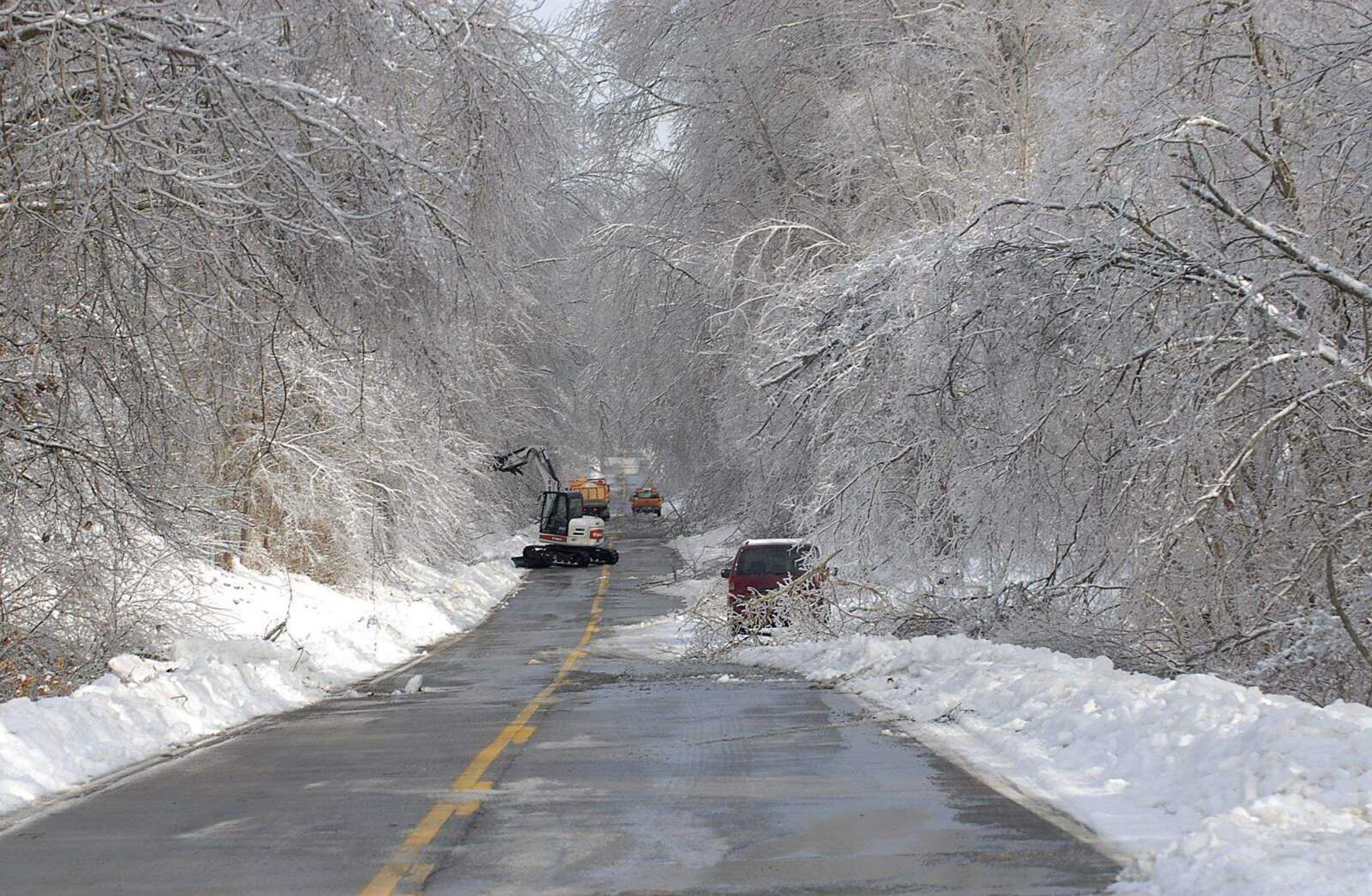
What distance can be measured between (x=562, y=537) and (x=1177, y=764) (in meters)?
44.1

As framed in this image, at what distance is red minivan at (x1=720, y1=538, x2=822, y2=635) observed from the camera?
74.3ft

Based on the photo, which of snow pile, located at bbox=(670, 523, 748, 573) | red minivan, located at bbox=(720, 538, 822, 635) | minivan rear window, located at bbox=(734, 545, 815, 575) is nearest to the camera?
red minivan, located at bbox=(720, 538, 822, 635)

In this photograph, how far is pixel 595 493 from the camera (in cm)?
8888

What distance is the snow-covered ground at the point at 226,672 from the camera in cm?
1059

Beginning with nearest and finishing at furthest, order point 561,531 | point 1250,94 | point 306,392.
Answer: point 1250,94 → point 306,392 → point 561,531

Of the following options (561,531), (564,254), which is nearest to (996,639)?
(564,254)

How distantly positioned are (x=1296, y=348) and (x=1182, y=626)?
340 cm

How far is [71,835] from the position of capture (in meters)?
8.14

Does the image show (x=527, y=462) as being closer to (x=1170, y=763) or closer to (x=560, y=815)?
(x=560, y=815)

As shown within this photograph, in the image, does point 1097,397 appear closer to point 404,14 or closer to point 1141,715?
point 1141,715

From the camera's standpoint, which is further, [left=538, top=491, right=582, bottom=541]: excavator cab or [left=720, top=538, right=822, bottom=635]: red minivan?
[left=538, top=491, right=582, bottom=541]: excavator cab

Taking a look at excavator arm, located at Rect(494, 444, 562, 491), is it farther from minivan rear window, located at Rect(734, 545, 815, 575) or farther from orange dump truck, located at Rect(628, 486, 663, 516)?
orange dump truck, located at Rect(628, 486, 663, 516)

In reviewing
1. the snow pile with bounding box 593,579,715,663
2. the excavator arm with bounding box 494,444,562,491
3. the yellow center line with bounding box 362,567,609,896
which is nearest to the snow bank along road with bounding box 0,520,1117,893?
the yellow center line with bounding box 362,567,609,896

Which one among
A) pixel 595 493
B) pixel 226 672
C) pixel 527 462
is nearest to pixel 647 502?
pixel 595 493
